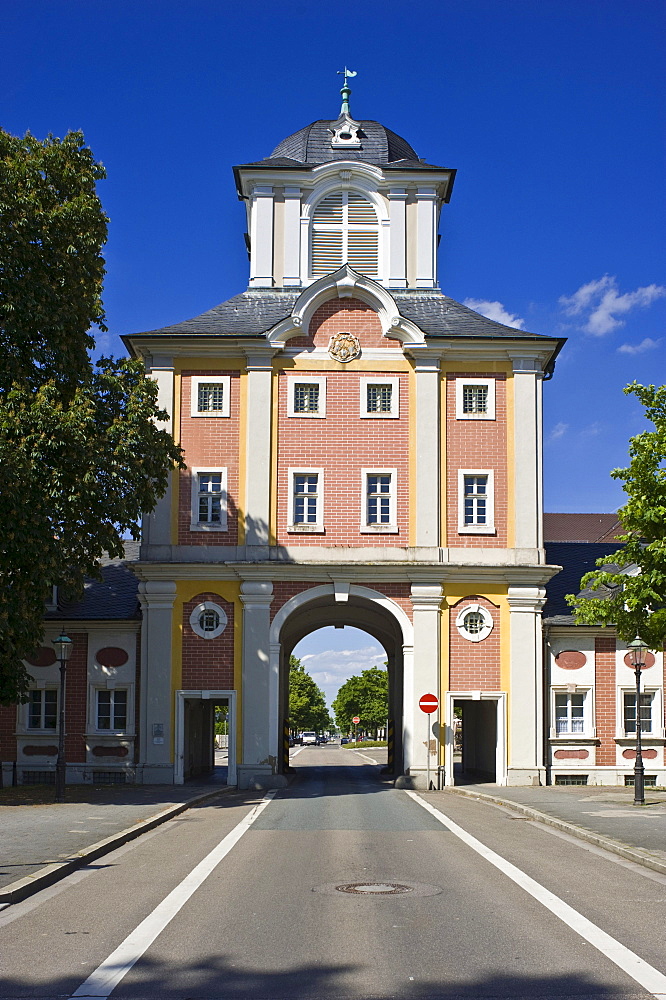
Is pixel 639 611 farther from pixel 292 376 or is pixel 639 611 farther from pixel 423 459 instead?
pixel 292 376

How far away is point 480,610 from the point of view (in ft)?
116

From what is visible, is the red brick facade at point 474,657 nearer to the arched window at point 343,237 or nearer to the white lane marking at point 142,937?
the arched window at point 343,237

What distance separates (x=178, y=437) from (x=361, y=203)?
1136 cm

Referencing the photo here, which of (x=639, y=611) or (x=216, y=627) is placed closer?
(x=639, y=611)

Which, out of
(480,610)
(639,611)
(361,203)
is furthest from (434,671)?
(361,203)

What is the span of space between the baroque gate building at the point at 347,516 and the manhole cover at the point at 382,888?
21017mm

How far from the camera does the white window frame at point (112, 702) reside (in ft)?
116

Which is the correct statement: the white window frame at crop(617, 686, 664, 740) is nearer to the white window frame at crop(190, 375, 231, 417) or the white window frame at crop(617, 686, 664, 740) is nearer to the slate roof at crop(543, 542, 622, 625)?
the slate roof at crop(543, 542, 622, 625)

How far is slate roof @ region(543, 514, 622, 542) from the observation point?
2391 inches

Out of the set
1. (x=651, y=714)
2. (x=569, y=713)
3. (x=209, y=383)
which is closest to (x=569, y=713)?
(x=569, y=713)

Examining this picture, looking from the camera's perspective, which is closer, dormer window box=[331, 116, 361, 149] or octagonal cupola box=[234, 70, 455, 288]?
octagonal cupola box=[234, 70, 455, 288]

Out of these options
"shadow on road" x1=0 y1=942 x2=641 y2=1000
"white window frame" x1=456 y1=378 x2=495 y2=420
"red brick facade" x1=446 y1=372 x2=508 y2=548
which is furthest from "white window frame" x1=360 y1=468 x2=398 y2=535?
"shadow on road" x1=0 y1=942 x2=641 y2=1000

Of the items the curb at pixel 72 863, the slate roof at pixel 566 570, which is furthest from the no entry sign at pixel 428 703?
the curb at pixel 72 863

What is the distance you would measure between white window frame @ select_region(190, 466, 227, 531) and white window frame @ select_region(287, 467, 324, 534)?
201 cm
